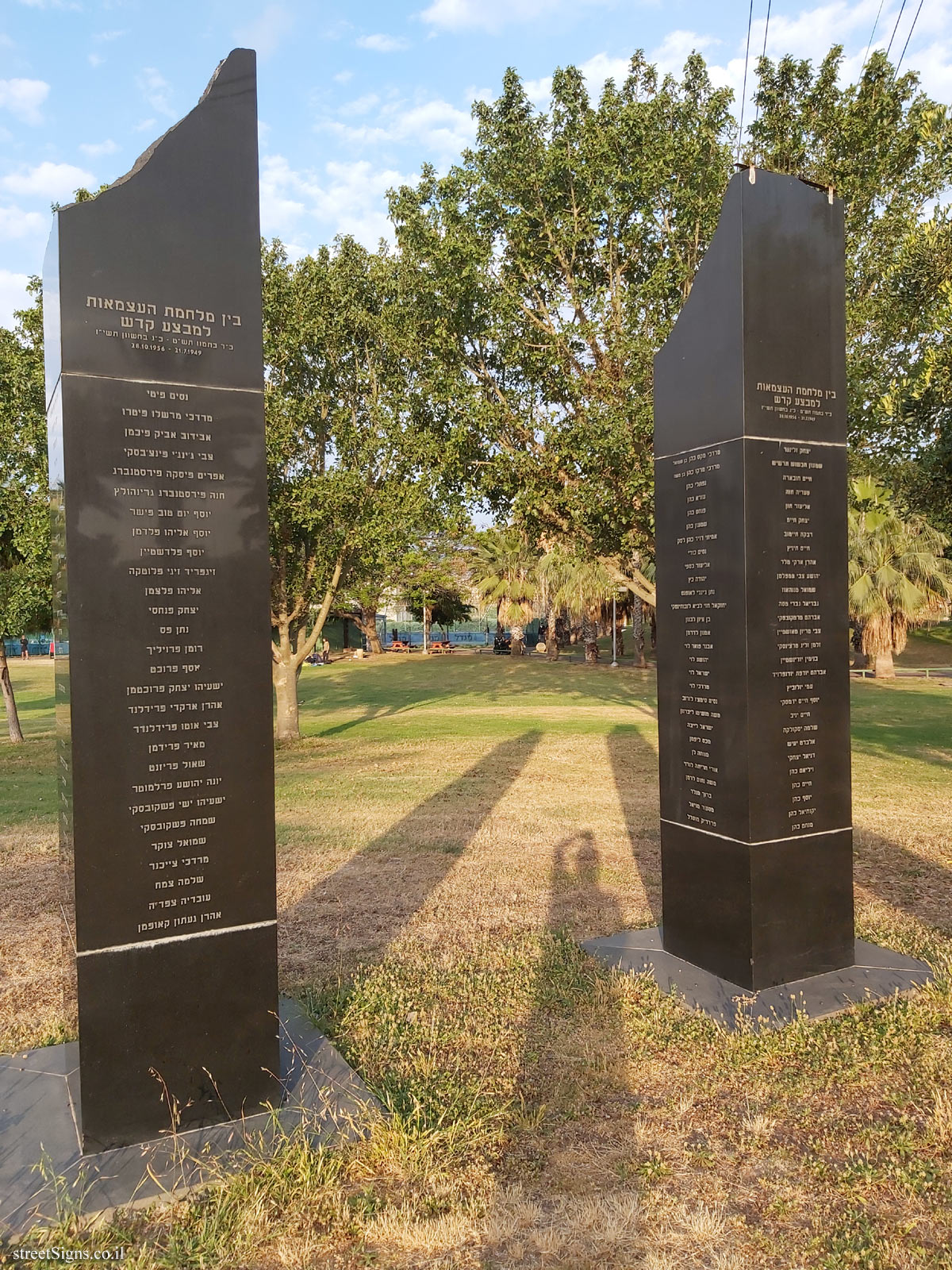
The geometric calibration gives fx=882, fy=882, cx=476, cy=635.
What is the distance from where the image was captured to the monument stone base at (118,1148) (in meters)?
3.37

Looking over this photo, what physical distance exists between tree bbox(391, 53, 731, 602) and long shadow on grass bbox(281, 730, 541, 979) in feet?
16.1

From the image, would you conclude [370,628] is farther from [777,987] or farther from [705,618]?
[777,987]

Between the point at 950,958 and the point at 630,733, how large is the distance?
13.0m

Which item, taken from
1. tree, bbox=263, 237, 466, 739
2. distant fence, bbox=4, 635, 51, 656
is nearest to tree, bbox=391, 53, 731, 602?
tree, bbox=263, 237, 466, 739

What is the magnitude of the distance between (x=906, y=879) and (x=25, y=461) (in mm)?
14142

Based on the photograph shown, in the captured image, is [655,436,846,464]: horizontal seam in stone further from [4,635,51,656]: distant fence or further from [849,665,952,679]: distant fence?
[4,635,51,656]: distant fence

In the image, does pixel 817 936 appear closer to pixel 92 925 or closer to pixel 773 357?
pixel 773 357

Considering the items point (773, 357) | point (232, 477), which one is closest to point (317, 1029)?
point (232, 477)

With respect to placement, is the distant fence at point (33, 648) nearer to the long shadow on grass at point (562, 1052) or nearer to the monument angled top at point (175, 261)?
the long shadow on grass at point (562, 1052)

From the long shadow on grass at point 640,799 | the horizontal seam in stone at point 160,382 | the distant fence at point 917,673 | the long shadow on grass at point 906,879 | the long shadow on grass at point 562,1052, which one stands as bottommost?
the long shadow on grass at point 640,799

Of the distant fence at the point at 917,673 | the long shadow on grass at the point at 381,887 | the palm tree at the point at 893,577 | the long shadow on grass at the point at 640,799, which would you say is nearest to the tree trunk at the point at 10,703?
the long shadow on grass at the point at 381,887

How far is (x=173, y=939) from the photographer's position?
12.7ft

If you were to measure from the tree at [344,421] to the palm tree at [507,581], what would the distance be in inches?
910

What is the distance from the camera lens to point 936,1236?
3178 millimetres
